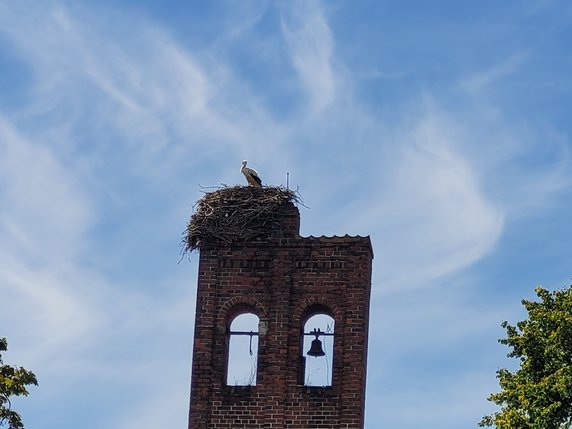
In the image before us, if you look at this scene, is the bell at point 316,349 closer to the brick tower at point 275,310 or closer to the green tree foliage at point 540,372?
the brick tower at point 275,310

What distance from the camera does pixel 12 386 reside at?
25.6 m

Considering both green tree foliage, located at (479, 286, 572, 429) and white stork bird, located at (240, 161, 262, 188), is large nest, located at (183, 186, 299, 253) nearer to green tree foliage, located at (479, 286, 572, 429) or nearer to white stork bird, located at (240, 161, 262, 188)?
white stork bird, located at (240, 161, 262, 188)

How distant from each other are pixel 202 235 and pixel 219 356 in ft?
6.51

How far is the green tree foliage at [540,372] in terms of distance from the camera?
3138 centimetres

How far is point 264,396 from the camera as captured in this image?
25.6 metres

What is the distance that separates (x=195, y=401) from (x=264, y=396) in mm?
1031

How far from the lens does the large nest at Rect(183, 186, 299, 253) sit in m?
26.7

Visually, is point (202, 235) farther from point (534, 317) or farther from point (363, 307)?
point (534, 317)

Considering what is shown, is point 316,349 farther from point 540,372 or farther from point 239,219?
point 540,372

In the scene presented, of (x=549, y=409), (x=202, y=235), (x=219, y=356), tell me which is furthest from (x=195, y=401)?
(x=549, y=409)

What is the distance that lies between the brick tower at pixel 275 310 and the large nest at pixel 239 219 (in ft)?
0.05

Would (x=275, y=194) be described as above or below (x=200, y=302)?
above

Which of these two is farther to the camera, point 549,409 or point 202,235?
point 549,409

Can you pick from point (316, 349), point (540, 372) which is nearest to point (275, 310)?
point (316, 349)
